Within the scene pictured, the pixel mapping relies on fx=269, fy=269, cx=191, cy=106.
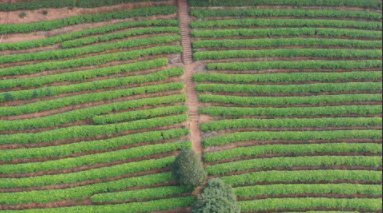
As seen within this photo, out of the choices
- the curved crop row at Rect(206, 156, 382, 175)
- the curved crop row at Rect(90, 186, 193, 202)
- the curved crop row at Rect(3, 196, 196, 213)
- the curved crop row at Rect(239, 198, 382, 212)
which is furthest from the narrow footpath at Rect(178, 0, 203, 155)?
the curved crop row at Rect(239, 198, 382, 212)

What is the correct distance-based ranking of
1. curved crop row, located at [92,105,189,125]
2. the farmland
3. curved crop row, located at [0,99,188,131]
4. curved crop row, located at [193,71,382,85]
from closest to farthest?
the farmland, curved crop row, located at [0,99,188,131], curved crop row, located at [92,105,189,125], curved crop row, located at [193,71,382,85]

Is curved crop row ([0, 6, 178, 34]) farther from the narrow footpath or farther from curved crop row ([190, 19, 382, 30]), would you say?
curved crop row ([190, 19, 382, 30])

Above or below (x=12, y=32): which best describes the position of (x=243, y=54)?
below

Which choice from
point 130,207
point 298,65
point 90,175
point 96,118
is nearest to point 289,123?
point 298,65

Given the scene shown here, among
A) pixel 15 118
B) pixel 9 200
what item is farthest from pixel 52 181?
pixel 15 118

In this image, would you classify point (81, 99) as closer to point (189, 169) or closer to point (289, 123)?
point (189, 169)

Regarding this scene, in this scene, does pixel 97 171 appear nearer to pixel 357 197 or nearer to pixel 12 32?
pixel 12 32
